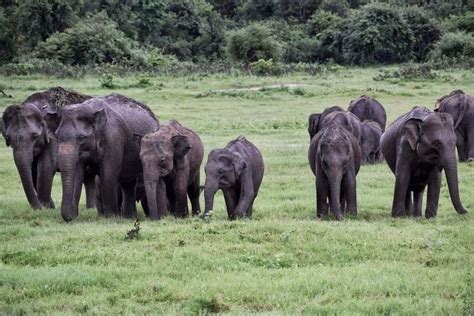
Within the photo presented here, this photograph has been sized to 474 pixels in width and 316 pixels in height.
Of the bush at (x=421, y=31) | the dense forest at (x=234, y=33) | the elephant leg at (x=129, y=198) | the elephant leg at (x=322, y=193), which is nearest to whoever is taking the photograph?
the elephant leg at (x=322, y=193)

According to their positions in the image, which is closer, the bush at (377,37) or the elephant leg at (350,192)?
the elephant leg at (350,192)

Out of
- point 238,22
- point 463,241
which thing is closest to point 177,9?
point 238,22

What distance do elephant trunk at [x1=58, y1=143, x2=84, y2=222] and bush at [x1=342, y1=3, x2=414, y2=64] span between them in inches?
2037

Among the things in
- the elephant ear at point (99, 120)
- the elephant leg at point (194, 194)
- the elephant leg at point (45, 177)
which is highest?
the elephant ear at point (99, 120)

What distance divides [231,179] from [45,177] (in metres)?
3.63

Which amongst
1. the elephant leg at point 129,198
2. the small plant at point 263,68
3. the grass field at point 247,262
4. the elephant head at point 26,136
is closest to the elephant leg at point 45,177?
the elephant head at point 26,136

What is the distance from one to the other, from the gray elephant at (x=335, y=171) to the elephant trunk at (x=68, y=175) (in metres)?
3.84

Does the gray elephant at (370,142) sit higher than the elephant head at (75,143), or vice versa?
the elephant head at (75,143)

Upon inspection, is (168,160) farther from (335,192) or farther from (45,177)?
(45,177)

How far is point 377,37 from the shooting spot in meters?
63.3

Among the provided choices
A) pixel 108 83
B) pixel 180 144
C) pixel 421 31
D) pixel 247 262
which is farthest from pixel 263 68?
pixel 247 262

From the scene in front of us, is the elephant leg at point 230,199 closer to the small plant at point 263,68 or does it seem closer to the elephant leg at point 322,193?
the elephant leg at point 322,193

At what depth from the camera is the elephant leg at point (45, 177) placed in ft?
50.0

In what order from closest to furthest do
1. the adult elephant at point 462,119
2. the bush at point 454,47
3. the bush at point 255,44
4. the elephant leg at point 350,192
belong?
the elephant leg at point 350,192, the adult elephant at point 462,119, the bush at point 454,47, the bush at point 255,44
